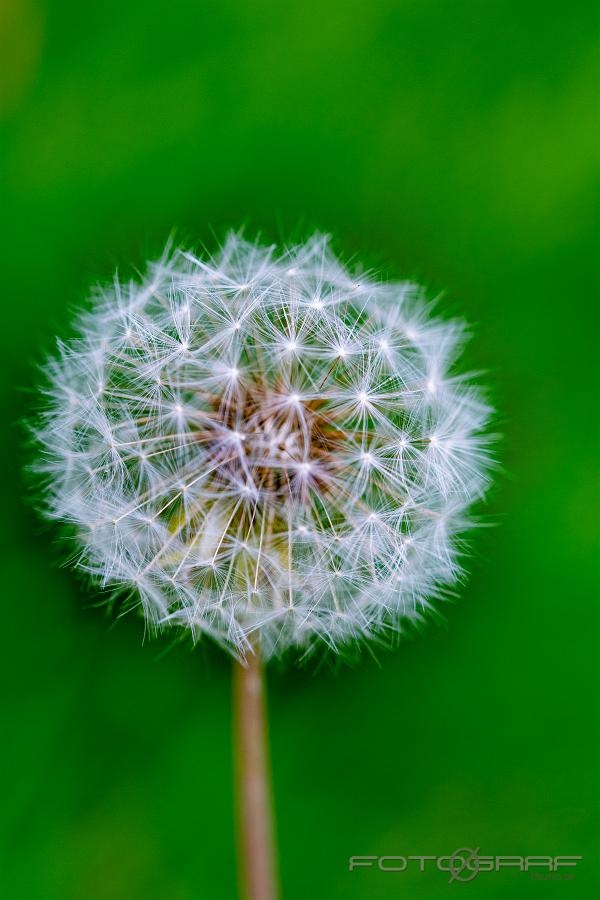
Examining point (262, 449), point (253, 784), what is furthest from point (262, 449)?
point (253, 784)

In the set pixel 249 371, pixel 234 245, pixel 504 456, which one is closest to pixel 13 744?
pixel 249 371

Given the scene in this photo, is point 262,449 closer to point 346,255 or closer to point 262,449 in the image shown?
point 262,449

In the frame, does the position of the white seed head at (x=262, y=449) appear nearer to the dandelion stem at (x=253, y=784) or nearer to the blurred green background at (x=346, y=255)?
the dandelion stem at (x=253, y=784)

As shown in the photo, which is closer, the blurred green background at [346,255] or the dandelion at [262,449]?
the dandelion at [262,449]

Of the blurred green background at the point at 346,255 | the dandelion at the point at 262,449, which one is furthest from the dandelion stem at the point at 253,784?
the dandelion at the point at 262,449

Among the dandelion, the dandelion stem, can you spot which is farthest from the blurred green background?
the dandelion

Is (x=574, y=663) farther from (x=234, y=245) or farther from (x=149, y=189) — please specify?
(x=149, y=189)

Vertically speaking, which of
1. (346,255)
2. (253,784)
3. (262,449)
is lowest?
(253,784)
